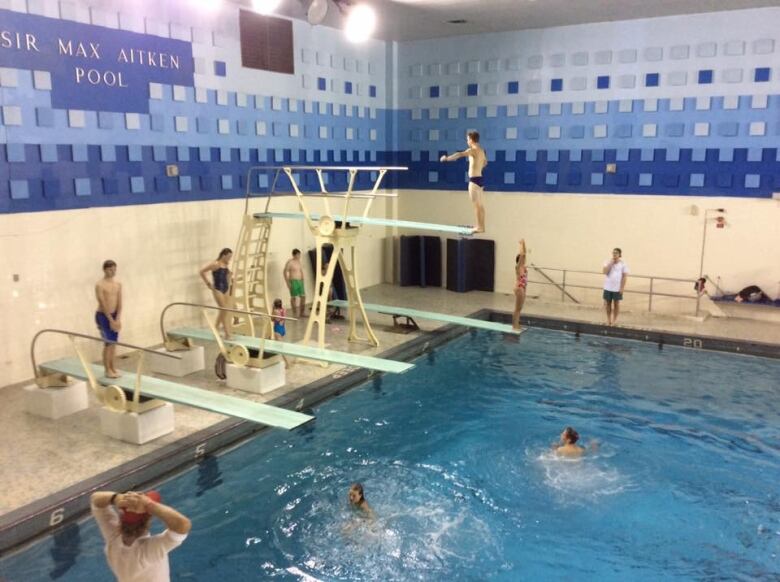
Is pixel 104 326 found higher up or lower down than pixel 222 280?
lower down

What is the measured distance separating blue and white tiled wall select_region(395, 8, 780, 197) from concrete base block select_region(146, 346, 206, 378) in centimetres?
731

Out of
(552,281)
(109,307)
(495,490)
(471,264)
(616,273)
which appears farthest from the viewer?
(471,264)

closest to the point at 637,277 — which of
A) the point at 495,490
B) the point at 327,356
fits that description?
the point at 327,356

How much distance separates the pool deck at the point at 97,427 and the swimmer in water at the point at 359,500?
5.83 ft

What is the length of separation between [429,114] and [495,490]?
9.62 metres

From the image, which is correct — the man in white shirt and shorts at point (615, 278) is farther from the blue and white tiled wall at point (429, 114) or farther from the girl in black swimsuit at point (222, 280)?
the girl in black swimsuit at point (222, 280)

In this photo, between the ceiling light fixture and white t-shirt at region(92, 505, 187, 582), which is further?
the ceiling light fixture

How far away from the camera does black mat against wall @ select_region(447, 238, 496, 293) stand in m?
13.5

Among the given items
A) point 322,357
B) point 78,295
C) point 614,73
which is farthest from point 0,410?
point 614,73

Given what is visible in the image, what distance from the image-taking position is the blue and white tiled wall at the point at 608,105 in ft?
36.1

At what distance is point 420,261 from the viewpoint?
14.2m

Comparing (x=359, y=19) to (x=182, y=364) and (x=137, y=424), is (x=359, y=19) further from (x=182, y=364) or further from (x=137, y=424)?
(x=137, y=424)

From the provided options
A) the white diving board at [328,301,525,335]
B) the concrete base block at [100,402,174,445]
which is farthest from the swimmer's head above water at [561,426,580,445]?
the concrete base block at [100,402,174,445]

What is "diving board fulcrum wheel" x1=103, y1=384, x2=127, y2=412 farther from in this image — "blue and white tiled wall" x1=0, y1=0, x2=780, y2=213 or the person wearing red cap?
the person wearing red cap
